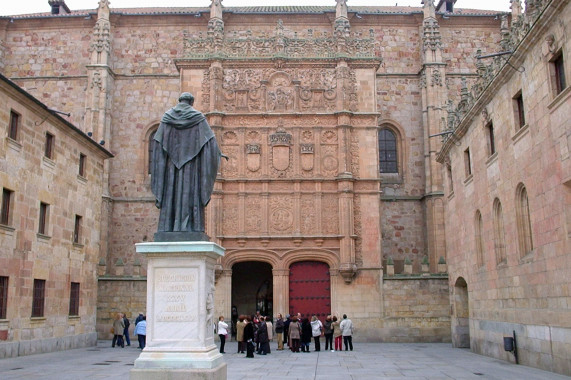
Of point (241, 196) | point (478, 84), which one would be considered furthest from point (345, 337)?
point (478, 84)

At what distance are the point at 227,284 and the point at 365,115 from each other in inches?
406

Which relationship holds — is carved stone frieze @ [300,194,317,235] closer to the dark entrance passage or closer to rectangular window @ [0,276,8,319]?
the dark entrance passage

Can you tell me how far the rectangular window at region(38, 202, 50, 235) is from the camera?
2270cm

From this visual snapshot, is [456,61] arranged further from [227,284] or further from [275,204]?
[227,284]

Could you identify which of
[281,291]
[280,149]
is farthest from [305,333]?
[280,149]

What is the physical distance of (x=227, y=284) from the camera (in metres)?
27.7

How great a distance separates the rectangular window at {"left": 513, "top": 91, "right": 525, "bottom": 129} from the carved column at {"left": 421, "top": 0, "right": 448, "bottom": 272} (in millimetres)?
16156

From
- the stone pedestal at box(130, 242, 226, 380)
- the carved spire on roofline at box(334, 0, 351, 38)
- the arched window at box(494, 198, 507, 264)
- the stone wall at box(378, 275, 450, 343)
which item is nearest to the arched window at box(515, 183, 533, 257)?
the arched window at box(494, 198, 507, 264)

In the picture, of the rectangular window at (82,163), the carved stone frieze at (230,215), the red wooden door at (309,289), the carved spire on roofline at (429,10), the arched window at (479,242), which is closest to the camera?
the arched window at (479,242)

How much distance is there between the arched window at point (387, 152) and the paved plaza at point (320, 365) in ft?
47.9

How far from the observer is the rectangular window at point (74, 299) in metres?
25.0

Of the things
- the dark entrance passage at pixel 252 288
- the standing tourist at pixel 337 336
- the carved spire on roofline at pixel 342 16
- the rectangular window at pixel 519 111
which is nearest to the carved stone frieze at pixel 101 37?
the carved spire on roofline at pixel 342 16

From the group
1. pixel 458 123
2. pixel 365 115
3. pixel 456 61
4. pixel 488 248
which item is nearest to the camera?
pixel 488 248

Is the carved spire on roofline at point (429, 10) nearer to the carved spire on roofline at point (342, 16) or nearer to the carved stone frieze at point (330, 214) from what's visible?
the carved spire on roofline at point (342, 16)
